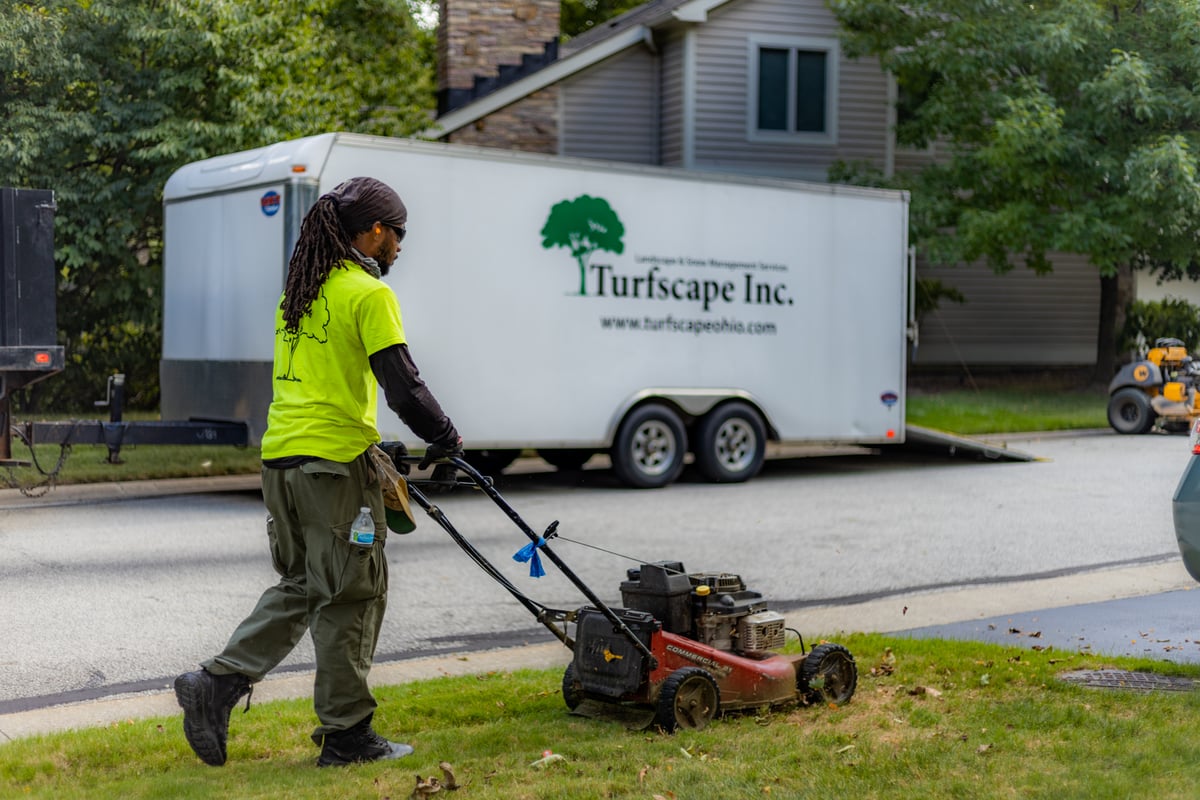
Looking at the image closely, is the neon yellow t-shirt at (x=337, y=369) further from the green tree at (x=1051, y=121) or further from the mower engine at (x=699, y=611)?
the green tree at (x=1051, y=121)

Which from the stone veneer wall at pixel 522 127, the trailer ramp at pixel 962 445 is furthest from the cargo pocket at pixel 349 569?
the stone veneer wall at pixel 522 127

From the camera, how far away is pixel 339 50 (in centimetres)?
2659

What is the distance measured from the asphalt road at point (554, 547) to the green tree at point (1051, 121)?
7484mm

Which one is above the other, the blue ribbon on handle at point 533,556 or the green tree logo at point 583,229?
the green tree logo at point 583,229

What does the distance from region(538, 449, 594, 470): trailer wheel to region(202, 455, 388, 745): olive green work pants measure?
9969 mm

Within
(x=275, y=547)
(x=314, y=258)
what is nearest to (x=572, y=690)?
(x=275, y=547)

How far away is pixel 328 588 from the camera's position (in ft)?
15.6

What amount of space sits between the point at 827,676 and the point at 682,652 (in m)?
0.69

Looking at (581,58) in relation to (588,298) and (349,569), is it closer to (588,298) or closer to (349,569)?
(588,298)

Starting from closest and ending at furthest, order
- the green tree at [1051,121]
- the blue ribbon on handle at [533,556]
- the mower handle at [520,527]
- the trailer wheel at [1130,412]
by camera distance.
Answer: the mower handle at [520,527] → the blue ribbon on handle at [533,556] → the trailer wheel at [1130,412] → the green tree at [1051,121]

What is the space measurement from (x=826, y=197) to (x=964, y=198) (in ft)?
33.9

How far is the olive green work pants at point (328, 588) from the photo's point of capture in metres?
4.73

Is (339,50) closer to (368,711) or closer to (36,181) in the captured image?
(36,181)

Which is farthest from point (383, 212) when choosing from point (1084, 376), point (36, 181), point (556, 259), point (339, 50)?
point (1084, 376)
